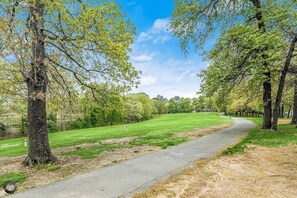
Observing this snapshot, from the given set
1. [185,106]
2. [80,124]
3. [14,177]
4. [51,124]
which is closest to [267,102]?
[14,177]

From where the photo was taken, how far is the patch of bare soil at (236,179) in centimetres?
382

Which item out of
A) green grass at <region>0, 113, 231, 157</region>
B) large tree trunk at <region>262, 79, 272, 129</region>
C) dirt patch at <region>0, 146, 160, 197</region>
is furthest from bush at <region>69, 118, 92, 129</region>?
dirt patch at <region>0, 146, 160, 197</region>

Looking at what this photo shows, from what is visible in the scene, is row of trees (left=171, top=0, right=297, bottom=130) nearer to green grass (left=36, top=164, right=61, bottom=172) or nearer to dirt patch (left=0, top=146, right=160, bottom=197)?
dirt patch (left=0, top=146, right=160, bottom=197)

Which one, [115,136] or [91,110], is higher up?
[91,110]

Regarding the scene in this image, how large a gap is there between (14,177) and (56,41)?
158 inches

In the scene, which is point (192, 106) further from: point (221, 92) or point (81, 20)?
point (81, 20)

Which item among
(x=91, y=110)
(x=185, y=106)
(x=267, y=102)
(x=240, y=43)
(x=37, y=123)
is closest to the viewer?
(x=37, y=123)

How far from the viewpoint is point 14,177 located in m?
5.34

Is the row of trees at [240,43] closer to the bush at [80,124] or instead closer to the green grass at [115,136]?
the green grass at [115,136]

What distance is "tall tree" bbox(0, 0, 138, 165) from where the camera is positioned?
5.30 metres

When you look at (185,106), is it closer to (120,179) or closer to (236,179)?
(236,179)

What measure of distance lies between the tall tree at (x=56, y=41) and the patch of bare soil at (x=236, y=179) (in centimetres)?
394

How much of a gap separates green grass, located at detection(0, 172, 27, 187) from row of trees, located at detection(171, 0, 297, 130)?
419 inches

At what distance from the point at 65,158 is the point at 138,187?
4211mm
